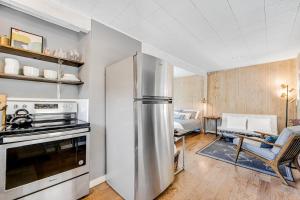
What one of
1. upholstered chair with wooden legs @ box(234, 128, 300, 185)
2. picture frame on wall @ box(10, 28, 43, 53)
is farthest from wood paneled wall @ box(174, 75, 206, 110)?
picture frame on wall @ box(10, 28, 43, 53)

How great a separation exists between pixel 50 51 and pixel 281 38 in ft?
13.7

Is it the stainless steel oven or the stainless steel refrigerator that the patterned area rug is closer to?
the stainless steel refrigerator

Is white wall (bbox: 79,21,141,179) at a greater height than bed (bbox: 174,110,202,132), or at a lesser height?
greater

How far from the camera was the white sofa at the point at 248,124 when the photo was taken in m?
4.00

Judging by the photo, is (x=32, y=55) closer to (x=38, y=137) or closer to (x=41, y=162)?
(x=38, y=137)

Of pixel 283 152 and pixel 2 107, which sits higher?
pixel 2 107

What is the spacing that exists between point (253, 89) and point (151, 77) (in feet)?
15.0

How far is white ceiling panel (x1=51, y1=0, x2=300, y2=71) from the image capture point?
182cm

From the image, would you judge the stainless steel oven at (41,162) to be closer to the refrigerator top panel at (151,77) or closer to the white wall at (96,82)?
the white wall at (96,82)

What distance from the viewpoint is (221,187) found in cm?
202

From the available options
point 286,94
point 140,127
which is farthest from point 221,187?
point 286,94

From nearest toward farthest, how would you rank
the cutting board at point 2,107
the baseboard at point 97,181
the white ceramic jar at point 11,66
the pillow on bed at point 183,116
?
the cutting board at point 2,107
the white ceramic jar at point 11,66
the baseboard at point 97,181
the pillow on bed at point 183,116

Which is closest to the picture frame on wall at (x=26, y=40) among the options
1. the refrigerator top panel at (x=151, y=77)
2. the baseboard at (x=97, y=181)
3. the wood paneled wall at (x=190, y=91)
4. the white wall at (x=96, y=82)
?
the white wall at (x=96, y=82)

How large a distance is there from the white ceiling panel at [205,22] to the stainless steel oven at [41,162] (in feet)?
5.74
